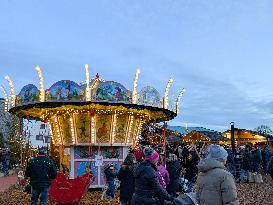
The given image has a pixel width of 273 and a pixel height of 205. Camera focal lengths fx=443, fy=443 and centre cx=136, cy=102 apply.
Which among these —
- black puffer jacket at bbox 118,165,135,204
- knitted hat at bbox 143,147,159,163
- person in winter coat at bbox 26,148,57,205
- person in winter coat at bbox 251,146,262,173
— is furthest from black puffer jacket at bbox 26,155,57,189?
person in winter coat at bbox 251,146,262,173

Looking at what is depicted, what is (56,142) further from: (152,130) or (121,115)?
(152,130)

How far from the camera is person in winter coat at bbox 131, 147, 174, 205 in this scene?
573 cm

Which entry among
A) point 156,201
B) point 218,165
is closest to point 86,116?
point 156,201

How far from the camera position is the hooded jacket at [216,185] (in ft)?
13.9

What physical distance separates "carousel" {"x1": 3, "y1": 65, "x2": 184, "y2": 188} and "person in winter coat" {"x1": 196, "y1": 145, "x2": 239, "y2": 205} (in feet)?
36.6

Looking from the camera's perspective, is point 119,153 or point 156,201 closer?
point 156,201

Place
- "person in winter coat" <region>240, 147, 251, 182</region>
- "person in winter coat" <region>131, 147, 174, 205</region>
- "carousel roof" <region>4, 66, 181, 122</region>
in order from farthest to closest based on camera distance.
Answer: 1. "person in winter coat" <region>240, 147, 251, 182</region>
2. "carousel roof" <region>4, 66, 181, 122</region>
3. "person in winter coat" <region>131, 147, 174, 205</region>

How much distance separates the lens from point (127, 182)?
918 cm

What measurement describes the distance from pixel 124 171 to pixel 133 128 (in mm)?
8720

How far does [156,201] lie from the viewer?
582 cm

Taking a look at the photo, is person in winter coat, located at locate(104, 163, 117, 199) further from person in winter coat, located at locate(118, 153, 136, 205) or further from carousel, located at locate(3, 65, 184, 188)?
person in winter coat, located at locate(118, 153, 136, 205)

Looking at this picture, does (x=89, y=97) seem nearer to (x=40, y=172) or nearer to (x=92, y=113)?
(x=92, y=113)

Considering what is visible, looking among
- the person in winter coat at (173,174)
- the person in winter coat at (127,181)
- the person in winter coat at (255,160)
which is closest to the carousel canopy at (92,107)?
the person in winter coat at (255,160)

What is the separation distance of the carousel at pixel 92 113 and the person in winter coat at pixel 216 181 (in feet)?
36.6
